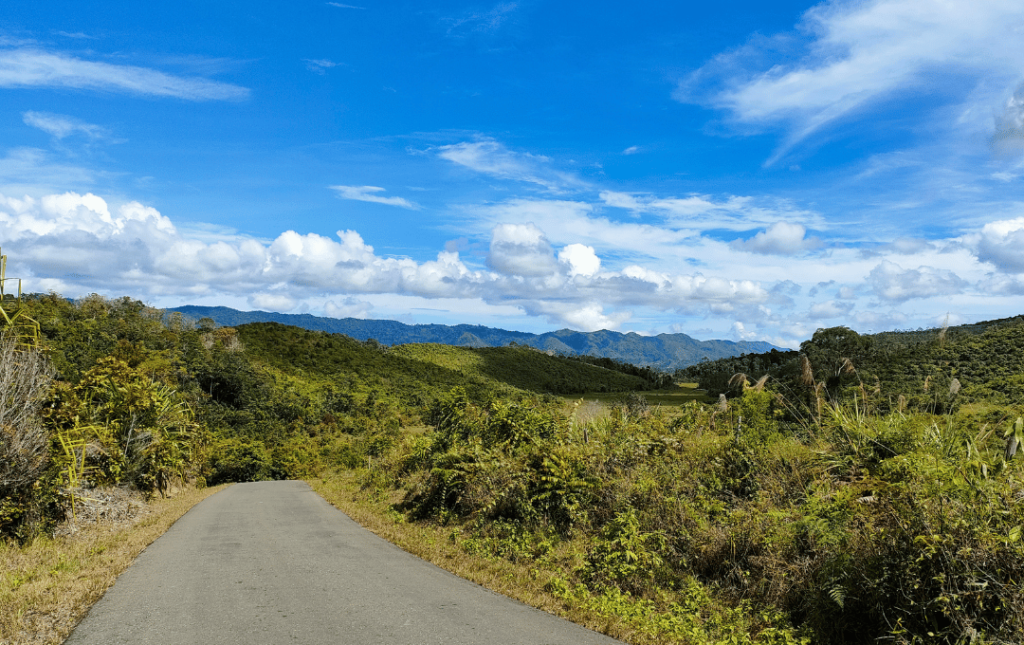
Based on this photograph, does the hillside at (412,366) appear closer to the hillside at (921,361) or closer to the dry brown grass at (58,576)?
the hillside at (921,361)

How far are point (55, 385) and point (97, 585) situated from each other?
21.6ft

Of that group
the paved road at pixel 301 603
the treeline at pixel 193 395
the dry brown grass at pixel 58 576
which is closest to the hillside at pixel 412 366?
the treeline at pixel 193 395

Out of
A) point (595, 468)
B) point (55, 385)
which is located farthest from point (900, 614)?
point (55, 385)

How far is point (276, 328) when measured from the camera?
7844cm

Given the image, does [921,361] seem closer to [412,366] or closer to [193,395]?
[193,395]

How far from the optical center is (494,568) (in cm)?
905

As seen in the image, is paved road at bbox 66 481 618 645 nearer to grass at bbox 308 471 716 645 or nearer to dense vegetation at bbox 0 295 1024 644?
grass at bbox 308 471 716 645

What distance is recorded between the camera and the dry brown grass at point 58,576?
574 centimetres

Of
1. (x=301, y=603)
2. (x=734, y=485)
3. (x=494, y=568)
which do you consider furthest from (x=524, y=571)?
Answer: (x=734, y=485)

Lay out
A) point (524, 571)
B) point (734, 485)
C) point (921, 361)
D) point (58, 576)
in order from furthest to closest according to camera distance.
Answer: point (921, 361) < point (734, 485) < point (524, 571) < point (58, 576)

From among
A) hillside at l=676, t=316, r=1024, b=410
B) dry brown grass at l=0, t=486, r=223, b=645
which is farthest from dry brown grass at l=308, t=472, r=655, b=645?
hillside at l=676, t=316, r=1024, b=410

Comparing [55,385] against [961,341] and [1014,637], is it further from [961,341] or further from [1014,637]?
[961,341]

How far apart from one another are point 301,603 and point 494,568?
313 cm

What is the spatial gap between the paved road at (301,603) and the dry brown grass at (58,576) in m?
0.20
